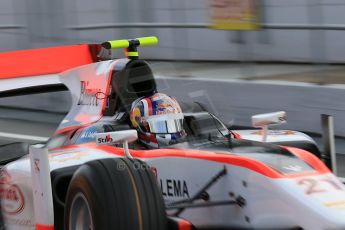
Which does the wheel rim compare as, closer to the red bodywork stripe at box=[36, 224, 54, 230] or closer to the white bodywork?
the red bodywork stripe at box=[36, 224, 54, 230]

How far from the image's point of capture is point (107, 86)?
230 inches

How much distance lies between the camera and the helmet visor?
17.2 feet

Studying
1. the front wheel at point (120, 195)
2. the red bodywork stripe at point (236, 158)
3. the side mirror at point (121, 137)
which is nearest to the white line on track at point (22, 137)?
the red bodywork stripe at point (236, 158)

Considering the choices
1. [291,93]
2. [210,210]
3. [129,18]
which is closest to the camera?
[210,210]

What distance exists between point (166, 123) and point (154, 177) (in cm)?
92

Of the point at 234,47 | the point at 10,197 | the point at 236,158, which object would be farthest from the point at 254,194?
the point at 234,47

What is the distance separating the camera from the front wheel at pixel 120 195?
13.9 ft

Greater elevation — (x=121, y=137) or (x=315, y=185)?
(x=121, y=137)

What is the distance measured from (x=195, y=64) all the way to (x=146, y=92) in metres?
4.17

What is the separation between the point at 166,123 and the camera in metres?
5.30

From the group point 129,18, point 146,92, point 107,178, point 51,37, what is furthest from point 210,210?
point 51,37

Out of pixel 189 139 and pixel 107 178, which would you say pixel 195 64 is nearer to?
pixel 189 139

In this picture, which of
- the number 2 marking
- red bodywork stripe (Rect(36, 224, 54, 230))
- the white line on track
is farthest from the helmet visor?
the white line on track

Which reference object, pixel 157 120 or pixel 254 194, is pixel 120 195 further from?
pixel 157 120
